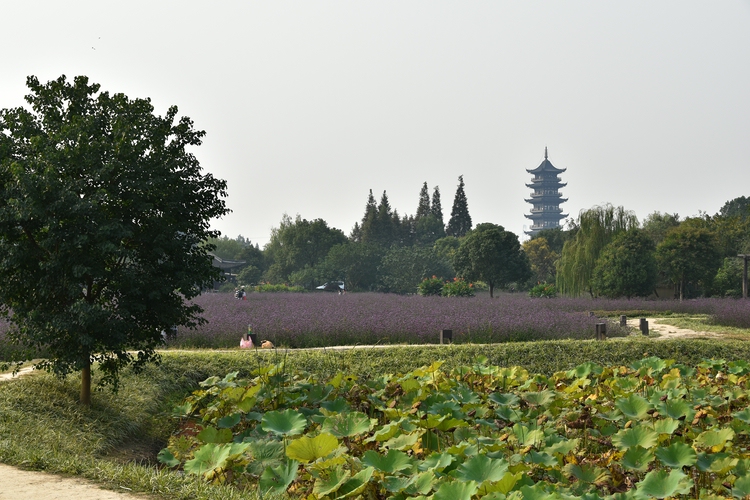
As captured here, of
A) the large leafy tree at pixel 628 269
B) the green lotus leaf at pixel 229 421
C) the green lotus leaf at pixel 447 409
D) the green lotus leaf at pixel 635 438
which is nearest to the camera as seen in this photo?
the green lotus leaf at pixel 635 438

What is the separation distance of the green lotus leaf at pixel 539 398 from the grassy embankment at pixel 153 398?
290 centimetres

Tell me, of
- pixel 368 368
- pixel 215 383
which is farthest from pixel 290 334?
pixel 215 383

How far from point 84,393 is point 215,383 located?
1656 millimetres

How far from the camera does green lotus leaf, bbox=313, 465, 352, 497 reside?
461 cm

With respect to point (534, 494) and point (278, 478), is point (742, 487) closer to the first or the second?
point (534, 494)

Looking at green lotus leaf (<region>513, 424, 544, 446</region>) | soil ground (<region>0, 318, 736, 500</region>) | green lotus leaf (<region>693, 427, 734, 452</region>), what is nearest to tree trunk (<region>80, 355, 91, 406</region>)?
soil ground (<region>0, 318, 736, 500</region>)

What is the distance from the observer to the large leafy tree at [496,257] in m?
36.0

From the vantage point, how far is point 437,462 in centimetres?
488

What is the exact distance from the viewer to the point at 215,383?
831 centimetres

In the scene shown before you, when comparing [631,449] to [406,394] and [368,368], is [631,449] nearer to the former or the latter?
[406,394]

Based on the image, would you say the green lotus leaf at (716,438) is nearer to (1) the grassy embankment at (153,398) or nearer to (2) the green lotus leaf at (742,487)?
(2) the green lotus leaf at (742,487)

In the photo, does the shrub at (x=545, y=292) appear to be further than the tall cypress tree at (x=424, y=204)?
No

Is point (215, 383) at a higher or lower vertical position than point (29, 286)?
lower

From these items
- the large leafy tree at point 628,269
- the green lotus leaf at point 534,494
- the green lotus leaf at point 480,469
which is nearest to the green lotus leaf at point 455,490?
the green lotus leaf at point 534,494
